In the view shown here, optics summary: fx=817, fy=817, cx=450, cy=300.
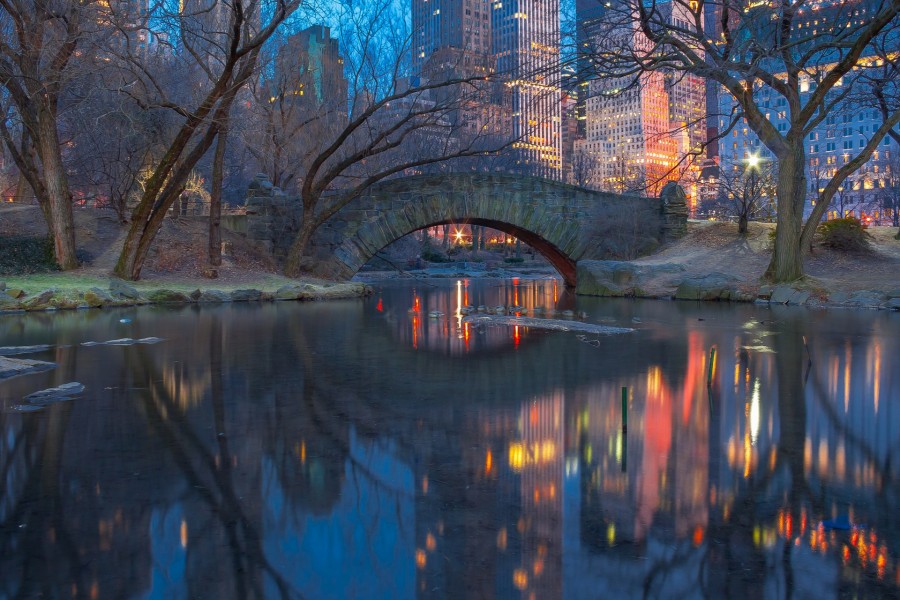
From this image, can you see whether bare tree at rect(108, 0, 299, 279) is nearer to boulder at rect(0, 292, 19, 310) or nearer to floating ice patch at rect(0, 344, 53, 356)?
boulder at rect(0, 292, 19, 310)

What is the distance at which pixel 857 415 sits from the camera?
7.92m

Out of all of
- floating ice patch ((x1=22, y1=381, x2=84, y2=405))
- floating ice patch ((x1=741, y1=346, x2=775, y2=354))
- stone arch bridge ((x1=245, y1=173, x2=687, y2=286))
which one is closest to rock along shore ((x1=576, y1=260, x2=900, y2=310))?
stone arch bridge ((x1=245, y1=173, x2=687, y2=286))

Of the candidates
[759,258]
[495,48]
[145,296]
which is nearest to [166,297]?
[145,296]

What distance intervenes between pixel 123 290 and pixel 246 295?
3.65 m

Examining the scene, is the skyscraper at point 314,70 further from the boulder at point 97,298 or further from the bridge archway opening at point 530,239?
the boulder at point 97,298

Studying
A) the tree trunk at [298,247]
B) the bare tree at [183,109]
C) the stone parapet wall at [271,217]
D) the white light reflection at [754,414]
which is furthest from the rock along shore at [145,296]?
the white light reflection at [754,414]

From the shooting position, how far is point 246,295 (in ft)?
81.2

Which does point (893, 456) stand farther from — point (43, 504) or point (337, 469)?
point (43, 504)

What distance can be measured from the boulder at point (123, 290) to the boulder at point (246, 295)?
2834 millimetres

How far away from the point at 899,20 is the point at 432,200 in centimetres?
1511

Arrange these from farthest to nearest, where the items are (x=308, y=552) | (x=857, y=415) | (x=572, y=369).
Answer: (x=572, y=369) < (x=857, y=415) < (x=308, y=552)

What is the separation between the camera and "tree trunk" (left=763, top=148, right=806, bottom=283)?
22.5 metres

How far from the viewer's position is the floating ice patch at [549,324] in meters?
15.6

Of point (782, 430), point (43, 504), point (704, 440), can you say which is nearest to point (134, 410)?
point (43, 504)
